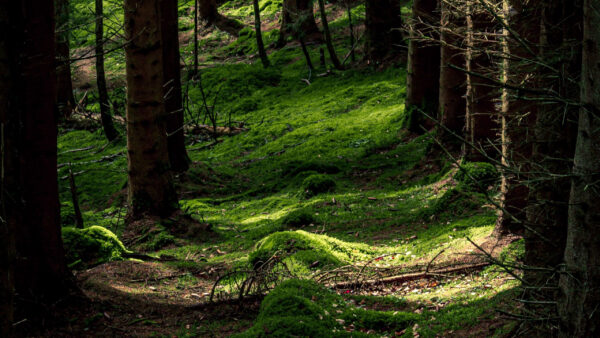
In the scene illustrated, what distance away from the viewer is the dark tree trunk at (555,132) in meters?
3.62

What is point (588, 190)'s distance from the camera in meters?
3.18

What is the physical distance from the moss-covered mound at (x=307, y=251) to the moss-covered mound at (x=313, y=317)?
70.4 inches

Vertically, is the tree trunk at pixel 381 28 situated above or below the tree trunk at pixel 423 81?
above

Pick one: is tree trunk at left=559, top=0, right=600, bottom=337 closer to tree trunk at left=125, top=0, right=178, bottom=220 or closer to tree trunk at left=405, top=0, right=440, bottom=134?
tree trunk at left=125, top=0, right=178, bottom=220

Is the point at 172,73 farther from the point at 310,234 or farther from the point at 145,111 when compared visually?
the point at 310,234

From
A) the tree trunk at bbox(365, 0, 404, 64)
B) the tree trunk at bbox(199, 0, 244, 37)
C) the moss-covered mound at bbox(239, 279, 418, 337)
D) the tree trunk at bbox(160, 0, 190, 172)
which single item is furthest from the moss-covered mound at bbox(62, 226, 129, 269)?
the tree trunk at bbox(199, 0, 244, 37)

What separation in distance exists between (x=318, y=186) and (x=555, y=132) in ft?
26.7

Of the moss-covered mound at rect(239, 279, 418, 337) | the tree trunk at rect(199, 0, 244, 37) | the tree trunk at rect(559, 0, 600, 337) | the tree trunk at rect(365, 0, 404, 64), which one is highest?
the tree trunk at rect(199, 0, 244, 37)

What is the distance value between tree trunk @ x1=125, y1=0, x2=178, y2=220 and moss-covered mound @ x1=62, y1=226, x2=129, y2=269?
6.31ft

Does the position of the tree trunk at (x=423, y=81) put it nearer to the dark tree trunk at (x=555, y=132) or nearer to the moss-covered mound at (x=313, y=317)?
the moss-covered mound at (x=313, y=317)

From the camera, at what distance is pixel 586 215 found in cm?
323

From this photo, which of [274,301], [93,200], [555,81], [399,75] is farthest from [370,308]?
[399,75]

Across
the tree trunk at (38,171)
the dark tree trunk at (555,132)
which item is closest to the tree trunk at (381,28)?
the tree trunk at (38,171)

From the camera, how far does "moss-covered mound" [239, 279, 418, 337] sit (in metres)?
4.31
